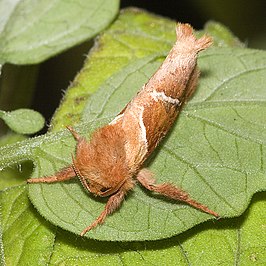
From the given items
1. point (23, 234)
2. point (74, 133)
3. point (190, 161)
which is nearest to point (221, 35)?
point (190, 161)

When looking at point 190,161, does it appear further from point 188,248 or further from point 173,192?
point 188,248

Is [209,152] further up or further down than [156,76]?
further down

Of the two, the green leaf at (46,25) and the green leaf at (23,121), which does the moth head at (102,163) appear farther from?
the green leaf at (46,25)

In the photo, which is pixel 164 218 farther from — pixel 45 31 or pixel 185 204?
pixel 45 31

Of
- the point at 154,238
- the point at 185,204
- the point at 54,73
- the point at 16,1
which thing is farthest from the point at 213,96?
the point at 54,73

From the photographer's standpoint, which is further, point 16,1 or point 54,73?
point 54,73

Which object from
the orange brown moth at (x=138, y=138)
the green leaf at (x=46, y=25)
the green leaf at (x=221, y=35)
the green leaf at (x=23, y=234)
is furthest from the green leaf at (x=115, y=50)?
the green leaf at (x=23, y=234)
